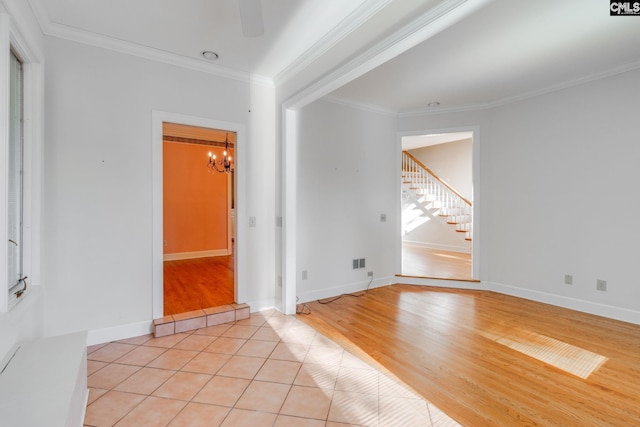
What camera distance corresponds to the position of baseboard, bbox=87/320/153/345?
2.68 m

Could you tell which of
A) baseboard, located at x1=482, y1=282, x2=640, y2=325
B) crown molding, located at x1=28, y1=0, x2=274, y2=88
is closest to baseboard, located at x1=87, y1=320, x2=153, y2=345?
crown molding, located at x1=28, y1=0, x2=274, y2=88

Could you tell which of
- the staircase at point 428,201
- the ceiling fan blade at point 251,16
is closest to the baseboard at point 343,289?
the ceiling fan blade at point 251,16

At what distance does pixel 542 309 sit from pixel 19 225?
204 inches

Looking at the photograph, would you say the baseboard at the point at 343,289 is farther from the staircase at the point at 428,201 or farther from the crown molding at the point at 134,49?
the staircase at the point at 428,201

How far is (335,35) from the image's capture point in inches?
98.7

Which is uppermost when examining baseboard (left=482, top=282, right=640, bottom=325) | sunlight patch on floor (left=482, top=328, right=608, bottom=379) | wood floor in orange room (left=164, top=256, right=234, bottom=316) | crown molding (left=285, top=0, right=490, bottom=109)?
crown molding (left=285, top=0, right=490, bottom=109)

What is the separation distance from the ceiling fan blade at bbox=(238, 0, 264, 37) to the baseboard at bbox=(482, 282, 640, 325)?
4.42m

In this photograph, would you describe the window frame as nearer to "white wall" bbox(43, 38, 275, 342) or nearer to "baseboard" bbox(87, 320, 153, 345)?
"white wall" bbox(43, 38, 275, 342)


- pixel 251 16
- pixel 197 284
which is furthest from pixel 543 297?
pixel 197 284

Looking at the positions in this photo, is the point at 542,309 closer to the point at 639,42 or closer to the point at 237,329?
the point at 639,42

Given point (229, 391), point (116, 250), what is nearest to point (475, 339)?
point (229, 391)

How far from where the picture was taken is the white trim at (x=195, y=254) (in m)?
6.34

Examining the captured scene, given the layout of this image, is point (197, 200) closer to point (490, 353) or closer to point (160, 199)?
point (160, 199)

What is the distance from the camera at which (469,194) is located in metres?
8.16
